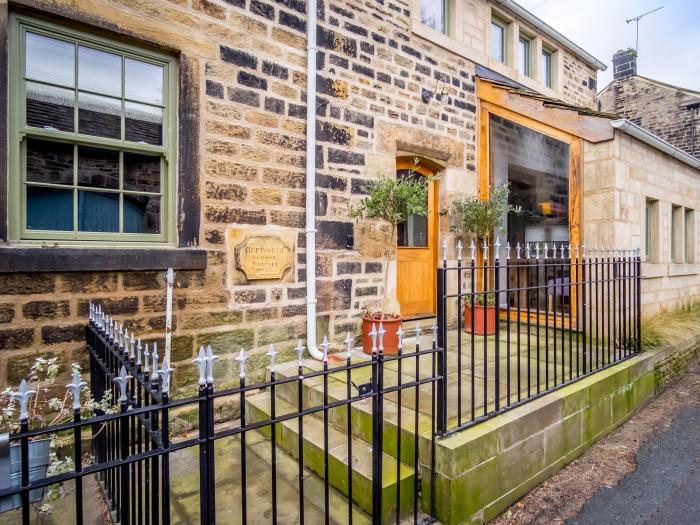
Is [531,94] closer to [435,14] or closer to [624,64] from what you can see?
[435,14]

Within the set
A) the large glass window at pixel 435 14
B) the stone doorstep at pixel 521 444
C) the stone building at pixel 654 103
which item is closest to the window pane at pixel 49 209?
the stone doorstep at pixel 521 444

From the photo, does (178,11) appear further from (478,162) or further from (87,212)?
(478,162)

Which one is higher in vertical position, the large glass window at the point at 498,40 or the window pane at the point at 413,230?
the large glass window at the point at 498,40

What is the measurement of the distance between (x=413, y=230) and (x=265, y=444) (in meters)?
3.42

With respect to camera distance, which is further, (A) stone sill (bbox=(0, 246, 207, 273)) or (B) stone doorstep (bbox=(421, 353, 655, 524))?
(A) stone sill (bbox=(0, 246, 207, 273))

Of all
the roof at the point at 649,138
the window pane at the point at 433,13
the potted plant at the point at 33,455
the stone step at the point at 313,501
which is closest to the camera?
the potted plant at the point at 33,455

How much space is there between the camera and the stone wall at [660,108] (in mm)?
11883

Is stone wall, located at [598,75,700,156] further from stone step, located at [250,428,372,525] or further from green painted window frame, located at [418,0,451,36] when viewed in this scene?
stone step, located at [250,428,372,525]

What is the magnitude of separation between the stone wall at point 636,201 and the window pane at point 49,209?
18.9 ft

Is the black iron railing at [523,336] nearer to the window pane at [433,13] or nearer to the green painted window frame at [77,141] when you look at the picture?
the green painted window frame at [77,141]

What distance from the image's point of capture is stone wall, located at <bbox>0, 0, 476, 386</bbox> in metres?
3.21

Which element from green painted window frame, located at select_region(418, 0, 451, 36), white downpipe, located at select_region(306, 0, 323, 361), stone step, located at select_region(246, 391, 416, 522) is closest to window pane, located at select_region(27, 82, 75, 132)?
white downpipe, located at select_region(306, 0, 323, 361)

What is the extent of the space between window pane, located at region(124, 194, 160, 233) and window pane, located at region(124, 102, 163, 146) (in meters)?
0.49

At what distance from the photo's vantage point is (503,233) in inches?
263
